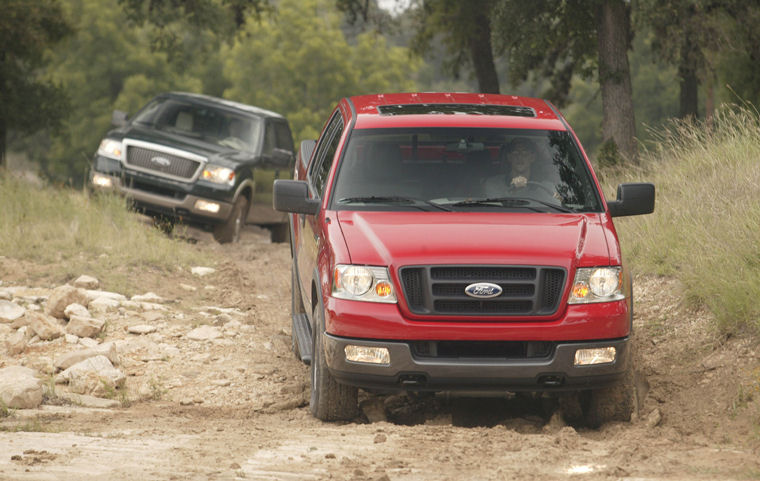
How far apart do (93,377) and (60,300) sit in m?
1.99

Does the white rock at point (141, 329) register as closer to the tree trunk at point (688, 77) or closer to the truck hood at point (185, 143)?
the truck hood at point (185, 143)

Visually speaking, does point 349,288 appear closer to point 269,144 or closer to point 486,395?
point 486,395

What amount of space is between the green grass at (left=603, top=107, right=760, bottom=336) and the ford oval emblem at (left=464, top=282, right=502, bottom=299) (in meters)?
2.26

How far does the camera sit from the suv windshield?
A: 6848mm

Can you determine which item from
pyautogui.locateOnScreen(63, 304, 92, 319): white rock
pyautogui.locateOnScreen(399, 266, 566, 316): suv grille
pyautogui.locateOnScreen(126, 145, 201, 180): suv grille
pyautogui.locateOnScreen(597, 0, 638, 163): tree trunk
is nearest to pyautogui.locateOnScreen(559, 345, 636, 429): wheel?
pyautogui.locateOnScreen(399, 266, 566, 316): suv grille

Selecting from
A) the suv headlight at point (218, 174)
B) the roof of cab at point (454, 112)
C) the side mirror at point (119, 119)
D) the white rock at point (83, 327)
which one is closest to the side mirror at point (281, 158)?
the suv headlight at point (218, 174)

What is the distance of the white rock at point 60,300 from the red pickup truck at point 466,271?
10.1 feet

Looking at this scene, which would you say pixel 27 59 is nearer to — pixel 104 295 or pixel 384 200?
pixel 104 295

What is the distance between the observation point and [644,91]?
58594 millimetres

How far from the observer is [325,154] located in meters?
7.99

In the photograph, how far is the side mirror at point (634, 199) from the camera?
695cm

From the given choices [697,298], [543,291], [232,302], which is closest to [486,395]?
[543,291]

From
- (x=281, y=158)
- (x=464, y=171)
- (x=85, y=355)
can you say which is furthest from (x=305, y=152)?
(x=281, y=158)

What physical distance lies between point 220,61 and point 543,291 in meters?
66.0
